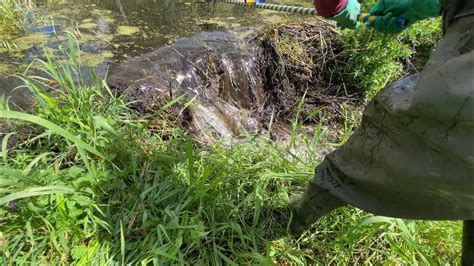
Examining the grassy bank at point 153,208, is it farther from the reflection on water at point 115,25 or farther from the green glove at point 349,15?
the reflection on water at point 115,25

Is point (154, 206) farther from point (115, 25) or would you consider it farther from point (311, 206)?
point (115, 25)

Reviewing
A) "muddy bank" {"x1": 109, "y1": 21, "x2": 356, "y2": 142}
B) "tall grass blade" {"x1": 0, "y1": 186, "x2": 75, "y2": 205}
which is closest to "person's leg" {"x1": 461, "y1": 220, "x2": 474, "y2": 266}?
"tall grass blade" {"x1": 0, "y1": 186, "x2": 75, "y2": 205}

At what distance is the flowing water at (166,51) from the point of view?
8.69 feet

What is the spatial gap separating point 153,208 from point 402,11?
4.56 feet

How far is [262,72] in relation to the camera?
349 cm

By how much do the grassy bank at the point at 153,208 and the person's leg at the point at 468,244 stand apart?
193 millimetres

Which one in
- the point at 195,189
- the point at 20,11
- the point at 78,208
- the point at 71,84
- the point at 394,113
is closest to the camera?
the point at 394,113

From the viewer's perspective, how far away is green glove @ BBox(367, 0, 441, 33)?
4.52 feet

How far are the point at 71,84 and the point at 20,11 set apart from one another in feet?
9.64

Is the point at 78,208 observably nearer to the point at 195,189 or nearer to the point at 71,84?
the point at 195,189

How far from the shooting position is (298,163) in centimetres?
190

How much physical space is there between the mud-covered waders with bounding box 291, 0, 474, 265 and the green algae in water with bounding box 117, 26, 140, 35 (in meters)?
3.27

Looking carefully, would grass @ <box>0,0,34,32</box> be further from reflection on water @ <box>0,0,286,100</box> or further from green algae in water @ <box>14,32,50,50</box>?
green algae in water @ <box>14,32,50,50</box>

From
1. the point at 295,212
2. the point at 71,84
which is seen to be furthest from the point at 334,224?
the point at 71,84
